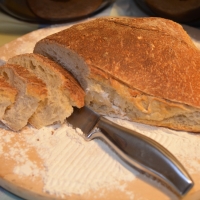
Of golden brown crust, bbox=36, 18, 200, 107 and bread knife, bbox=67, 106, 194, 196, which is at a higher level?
golden brown crust, bbox=36, 18, 200, 107

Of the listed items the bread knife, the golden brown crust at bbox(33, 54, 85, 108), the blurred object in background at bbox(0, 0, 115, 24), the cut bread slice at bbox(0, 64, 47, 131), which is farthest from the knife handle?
the blurred object in background at bbox(0, 0, 115, 24)

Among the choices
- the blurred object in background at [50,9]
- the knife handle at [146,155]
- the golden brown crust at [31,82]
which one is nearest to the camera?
the knife handle at [146,155]

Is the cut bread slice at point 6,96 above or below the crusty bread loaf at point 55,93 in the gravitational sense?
below

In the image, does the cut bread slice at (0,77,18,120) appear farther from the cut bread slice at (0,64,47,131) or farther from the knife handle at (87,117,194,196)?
the knife handle at (87,117,194,196)

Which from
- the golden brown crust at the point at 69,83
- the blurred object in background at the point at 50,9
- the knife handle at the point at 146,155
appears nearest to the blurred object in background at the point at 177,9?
the blurred object in background at the point at 50,9

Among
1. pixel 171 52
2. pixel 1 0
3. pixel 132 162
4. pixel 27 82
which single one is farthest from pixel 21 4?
pixel 132 162

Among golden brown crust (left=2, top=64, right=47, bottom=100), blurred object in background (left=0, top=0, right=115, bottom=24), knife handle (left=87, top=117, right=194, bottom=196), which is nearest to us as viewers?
knife handle (left=87, top=117, right=194, bottom=196)

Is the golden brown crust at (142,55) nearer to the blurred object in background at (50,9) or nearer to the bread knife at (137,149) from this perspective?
the bread knife at (137,149)
